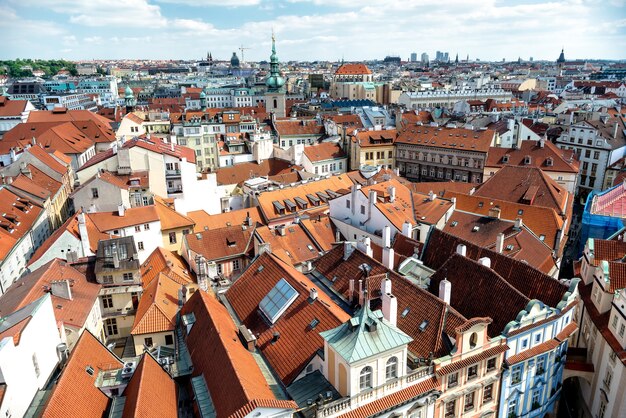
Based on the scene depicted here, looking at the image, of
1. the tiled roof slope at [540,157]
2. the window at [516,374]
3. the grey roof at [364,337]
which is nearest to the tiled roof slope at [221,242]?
the grey roof at [364,337]

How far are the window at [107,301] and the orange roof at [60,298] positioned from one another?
1.53m

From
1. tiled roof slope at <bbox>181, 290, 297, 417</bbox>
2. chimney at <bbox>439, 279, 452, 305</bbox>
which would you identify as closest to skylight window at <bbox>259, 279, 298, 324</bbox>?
tiled roof slope at <bbox>181, 290, 297, 417</bbox>

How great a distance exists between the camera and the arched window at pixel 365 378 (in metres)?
25.8

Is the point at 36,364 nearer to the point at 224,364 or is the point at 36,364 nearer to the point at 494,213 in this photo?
the point at 224,364

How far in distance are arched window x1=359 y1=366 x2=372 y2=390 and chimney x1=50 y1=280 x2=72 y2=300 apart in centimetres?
2668

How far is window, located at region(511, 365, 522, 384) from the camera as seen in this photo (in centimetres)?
3231

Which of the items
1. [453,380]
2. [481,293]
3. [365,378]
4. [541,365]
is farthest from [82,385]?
[541,365]

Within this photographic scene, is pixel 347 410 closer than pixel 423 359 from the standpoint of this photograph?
Yes

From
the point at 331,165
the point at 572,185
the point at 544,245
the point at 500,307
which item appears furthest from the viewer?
the point at 331,165

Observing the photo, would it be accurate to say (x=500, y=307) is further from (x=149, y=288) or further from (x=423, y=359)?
(x=149, y=288)

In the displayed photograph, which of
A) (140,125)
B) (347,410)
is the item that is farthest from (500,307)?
(140,125)

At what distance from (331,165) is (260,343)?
6172 cm

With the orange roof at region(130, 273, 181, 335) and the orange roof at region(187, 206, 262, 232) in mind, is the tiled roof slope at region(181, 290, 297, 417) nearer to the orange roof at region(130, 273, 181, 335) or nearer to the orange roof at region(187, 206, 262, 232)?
the orange roof at region(130, 273, 181, 335)

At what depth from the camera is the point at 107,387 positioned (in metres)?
27.7
